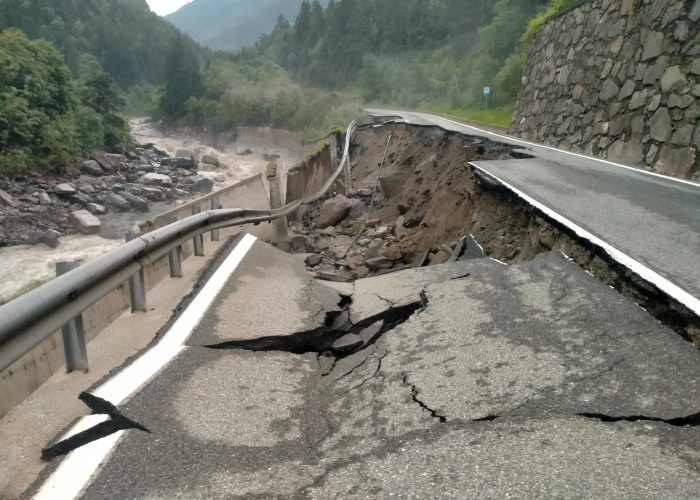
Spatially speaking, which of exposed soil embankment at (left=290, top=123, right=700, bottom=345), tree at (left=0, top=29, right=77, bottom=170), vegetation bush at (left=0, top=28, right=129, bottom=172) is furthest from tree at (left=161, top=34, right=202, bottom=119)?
exposed soil embankment at (left=290, top=123, right=700, bottom=345)

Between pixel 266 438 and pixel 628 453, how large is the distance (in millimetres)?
1584

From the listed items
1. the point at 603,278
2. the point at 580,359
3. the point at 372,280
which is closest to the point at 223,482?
the point at 580,359

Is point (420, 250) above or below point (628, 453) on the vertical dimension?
below

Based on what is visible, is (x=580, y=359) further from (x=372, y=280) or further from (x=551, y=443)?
(x=372, y=280)

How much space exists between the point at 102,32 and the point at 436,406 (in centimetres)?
15255

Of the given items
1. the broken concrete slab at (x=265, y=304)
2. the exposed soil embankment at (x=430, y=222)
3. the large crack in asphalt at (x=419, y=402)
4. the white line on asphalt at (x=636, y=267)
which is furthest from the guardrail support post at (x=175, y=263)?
the white line on asphalt at (x=636, y=267)

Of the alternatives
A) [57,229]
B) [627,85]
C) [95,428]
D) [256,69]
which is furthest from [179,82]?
[95,428]

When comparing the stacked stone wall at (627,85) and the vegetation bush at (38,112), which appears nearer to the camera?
the stacked stone wall at (627,85)

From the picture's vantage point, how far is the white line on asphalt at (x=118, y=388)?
85.4 inches

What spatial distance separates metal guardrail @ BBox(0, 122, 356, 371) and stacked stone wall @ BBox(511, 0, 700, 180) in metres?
8.25

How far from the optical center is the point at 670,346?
302 cm

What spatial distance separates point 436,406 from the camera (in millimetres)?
2742

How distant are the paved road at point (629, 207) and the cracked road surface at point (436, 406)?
0.59m

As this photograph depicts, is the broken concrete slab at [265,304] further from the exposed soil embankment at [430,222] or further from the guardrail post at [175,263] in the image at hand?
the exposed soil embankment at [430,222]
